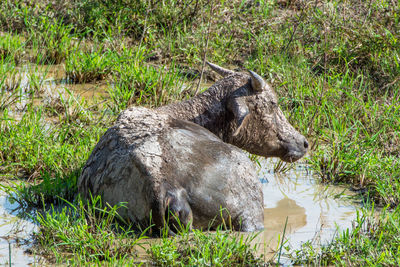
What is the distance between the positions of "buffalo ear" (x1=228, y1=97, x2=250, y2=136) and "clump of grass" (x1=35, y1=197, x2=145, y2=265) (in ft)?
5.04

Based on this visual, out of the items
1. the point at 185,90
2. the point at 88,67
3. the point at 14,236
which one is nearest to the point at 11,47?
the point at 88,67

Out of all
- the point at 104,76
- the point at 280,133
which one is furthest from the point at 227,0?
the point at 280,133

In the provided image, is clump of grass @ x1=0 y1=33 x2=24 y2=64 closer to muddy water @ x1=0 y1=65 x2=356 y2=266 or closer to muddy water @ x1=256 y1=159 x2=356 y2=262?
muddy water @ x1=0 y1=65 x2=356 y2=266

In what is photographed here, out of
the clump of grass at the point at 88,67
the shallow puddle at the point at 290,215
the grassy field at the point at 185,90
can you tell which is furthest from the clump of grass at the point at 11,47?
the shallow puddle at the point at 290,215

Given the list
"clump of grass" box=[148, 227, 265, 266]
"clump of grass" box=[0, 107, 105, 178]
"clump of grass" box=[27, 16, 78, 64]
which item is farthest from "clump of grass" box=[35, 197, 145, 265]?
"clump of grass" box=[27, 16, 78, 64]

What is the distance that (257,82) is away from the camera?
6039mm

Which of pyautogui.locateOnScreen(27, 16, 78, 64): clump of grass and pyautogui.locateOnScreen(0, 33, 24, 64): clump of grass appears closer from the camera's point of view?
pyautogui.locateOnScreen(0, 33, 24, 64): clump of grass

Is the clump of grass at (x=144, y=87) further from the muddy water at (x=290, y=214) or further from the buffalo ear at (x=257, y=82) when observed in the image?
the buffalo ear at (x=257, y=82)

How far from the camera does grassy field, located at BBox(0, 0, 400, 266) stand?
4.73m

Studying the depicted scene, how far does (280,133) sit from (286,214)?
3.06ft

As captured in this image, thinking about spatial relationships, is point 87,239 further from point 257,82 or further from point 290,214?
point 257,82

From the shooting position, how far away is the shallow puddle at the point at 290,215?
489 centimetres

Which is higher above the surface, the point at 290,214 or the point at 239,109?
the point at 239,109

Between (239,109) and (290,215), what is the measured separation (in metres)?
1.07
